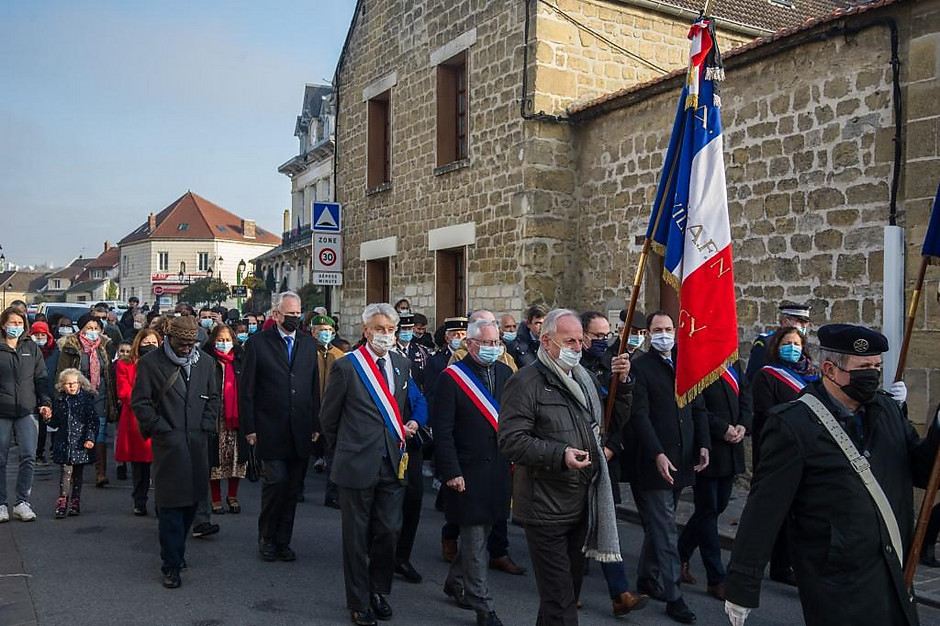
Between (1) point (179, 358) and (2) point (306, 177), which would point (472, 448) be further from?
(2) point (306, 177)

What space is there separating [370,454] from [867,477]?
325 centimetres

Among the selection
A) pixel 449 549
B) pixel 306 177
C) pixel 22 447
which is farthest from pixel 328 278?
pixel 306 177

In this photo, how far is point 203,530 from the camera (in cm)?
754

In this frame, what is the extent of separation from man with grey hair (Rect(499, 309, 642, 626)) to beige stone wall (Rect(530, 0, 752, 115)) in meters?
8.56

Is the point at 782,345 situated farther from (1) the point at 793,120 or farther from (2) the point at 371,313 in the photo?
(1) the point at 793,120

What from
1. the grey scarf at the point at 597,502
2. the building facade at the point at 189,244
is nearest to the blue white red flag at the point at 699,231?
the grey scarf at the point at 597,502

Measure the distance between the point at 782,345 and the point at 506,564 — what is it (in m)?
2.64

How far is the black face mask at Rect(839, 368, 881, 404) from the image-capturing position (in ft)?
10.6

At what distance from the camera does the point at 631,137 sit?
1166 centimetres

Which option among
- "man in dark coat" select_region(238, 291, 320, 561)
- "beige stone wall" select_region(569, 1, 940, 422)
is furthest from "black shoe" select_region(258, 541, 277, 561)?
"beige stone wall" select_region(569, 1, 940, 422)

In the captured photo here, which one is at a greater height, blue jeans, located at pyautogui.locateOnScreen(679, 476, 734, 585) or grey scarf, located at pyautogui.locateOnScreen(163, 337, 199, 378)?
grey scarf, located at pyautogui.locateOnScreen(163, 337, 199, 378)

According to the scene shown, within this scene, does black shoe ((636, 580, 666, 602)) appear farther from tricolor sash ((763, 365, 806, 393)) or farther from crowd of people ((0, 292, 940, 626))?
tricolor sash ((763, 365, 806, 393))

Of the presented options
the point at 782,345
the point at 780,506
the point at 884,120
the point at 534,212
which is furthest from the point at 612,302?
the point at 780,506

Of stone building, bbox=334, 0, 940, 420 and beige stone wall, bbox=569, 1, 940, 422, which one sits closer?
beige stone wall, bbox=569, 1, 940, 422
